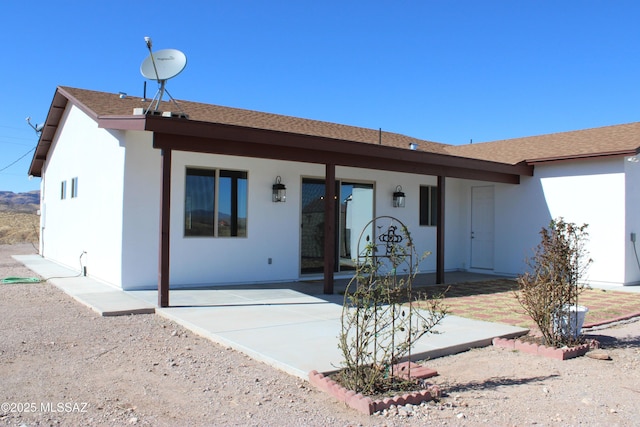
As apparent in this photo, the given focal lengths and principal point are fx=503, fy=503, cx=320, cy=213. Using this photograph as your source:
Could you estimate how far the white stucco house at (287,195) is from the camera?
8891 mm

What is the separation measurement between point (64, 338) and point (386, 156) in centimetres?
632

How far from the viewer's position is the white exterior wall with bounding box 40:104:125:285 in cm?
928

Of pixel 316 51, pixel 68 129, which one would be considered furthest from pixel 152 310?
pixel 316 51

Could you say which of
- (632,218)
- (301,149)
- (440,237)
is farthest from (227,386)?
(632,218)

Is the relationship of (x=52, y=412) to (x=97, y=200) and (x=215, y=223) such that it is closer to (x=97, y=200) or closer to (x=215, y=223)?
(x=215, y=223)

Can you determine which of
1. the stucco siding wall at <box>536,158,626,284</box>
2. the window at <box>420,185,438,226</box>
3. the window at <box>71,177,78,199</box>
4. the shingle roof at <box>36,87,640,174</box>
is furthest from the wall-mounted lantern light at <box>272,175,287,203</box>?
the stucco siding wall at <box>536,158,626,284</box>

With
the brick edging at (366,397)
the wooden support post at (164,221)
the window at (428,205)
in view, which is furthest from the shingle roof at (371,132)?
the brick edging at (366,397)

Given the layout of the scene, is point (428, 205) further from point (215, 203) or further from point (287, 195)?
point (215, 203)

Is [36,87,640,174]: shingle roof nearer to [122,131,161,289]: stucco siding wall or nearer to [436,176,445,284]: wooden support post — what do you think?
[122,131,161,289]: stucco siding wall

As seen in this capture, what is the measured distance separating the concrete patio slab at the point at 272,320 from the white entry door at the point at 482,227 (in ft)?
18.4

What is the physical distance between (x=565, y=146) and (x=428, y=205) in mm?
3716

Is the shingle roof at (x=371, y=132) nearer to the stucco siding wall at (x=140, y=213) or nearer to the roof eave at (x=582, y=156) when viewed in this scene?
the roof eave at (x=582, y=156)

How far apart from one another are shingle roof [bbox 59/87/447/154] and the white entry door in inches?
117

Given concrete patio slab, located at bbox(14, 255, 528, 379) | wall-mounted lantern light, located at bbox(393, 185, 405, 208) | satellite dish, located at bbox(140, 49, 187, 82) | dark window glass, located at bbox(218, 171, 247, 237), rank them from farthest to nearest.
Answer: wall-mounted lantern light, located at bbox(393, 185, 405, 208) < dark window glass, located at bbox(218, 171, 247, 237) < satellite dish, located at bbox(140, 49, 187, 82) < concrete patio slab, located at bbox(14, 255, 528, 379)
